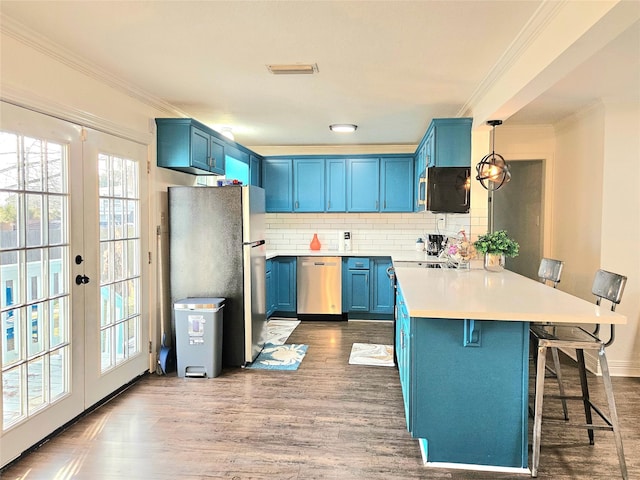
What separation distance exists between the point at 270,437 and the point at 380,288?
318cm

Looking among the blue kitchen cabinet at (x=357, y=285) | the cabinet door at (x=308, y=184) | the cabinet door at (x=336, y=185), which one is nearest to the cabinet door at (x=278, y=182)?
the cabinet door at (x=308, y=184)

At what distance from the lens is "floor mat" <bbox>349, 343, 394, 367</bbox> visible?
3.83 m

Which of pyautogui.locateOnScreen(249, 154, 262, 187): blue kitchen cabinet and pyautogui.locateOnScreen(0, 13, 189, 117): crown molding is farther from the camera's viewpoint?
pyautogui.locateOnScreen(249, 154, 262, 187): blue kitchen cabinet

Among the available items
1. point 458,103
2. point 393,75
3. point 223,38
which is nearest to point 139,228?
point 223,38

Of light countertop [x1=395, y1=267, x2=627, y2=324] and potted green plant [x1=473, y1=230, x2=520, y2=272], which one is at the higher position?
potted green plant [x1=473, y1=230, x2=520, y2=272]

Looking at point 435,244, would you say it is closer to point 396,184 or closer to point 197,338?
point 396,184

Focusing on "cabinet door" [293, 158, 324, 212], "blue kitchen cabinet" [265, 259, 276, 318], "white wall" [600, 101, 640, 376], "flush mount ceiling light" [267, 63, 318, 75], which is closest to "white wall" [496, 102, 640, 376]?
"white wall" [600, 101, 640, 376]

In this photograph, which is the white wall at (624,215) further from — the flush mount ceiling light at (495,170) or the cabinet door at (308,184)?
the cabinet door at (308,184)

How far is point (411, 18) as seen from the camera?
2137 mm

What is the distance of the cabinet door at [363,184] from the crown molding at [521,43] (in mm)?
2273

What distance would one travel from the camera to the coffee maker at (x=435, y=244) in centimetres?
521

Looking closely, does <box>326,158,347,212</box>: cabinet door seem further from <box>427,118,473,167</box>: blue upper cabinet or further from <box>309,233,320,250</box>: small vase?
<box>427,118,473,167</box>: blue upper cabinet

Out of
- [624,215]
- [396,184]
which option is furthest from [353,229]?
[624,215]

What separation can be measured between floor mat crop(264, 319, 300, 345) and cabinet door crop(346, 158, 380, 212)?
1.81 metres
